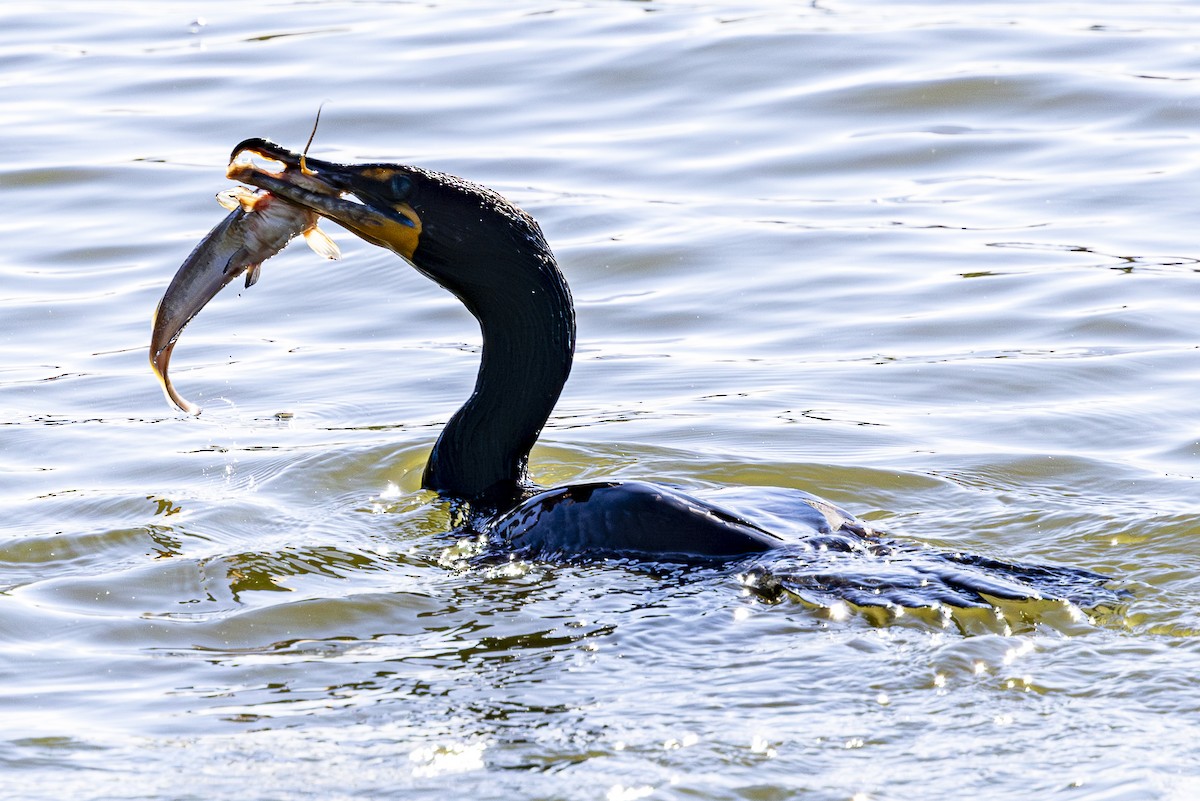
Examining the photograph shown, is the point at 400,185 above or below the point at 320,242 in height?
above

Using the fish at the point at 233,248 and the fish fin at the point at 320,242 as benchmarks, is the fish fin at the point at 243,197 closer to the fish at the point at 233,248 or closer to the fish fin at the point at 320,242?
the fish at the point at 233,248

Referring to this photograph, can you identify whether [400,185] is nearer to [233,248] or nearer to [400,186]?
[400,186]

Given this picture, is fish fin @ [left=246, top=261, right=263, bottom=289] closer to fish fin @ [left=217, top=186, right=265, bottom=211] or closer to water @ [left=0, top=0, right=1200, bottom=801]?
fish fin @ [left=217, top=186, right=265, bottom=211]

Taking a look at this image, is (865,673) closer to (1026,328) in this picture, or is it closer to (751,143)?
(1026,328)

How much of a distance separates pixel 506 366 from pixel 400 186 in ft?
2.16

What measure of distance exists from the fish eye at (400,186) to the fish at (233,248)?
0.86 ft

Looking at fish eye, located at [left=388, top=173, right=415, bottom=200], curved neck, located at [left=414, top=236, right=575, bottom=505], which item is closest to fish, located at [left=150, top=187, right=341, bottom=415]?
fish eye, located at [left=388, top=173, right=415, bottom=200]

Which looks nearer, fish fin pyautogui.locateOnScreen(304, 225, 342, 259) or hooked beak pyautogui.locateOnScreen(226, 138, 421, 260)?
hooked beak pyautogui.locateOnScreen(226, 138, 421, 260)

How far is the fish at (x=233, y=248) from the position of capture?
548 centimetres

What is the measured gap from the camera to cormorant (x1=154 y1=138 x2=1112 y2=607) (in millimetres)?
4656

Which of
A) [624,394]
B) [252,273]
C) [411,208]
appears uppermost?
[411,208]

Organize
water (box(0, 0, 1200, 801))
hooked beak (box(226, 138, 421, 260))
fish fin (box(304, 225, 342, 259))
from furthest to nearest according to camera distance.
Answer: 1. fish fin (box(304, 225, 342, 259))
2. hooked beak (box(226, 138, 421, 260))
3. water (box(0, 0, 1200, 801))

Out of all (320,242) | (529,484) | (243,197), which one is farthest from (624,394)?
(243,197)

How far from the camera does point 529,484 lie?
5.86m
